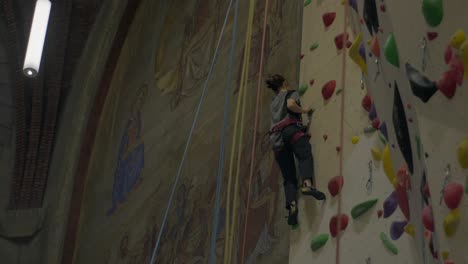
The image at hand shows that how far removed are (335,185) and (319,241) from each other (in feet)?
0.95

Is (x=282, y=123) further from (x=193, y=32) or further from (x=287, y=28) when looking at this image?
(x=193, y=32)

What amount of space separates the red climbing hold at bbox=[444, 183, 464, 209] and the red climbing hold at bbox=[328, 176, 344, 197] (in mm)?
1978

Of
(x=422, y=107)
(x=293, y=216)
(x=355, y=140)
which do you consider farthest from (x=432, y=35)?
(x=293, y=216)

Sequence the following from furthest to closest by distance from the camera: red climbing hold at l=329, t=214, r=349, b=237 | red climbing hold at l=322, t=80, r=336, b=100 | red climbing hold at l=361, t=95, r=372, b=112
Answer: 1. red climbing hold at l=322, t=80, r=336, b=100
2. red climbing hold at l=361, t=95, r=372, b=112
3. red climbing hold at l=329, t=214, r=349, b=237

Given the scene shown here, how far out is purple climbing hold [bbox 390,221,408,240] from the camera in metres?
3.46

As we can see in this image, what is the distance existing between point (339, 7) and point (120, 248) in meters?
4.44

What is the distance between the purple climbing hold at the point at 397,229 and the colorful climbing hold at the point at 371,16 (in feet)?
4.06

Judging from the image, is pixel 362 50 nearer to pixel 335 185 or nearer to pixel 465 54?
pixel 465 54

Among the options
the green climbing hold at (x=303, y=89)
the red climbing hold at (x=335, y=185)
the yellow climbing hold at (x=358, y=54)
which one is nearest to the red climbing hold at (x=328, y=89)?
the green climbing hold at (x=303, y=89)

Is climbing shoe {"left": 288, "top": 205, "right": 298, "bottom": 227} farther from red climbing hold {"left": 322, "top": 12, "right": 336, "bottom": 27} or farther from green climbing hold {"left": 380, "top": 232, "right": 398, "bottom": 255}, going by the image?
red climbing hold {"left": 322, "top": 12, "right": 336, "bottom": 27}

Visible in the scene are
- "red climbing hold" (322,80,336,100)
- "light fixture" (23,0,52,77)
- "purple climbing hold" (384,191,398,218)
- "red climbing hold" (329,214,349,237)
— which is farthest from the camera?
"light fixture" (23,0,52,77)

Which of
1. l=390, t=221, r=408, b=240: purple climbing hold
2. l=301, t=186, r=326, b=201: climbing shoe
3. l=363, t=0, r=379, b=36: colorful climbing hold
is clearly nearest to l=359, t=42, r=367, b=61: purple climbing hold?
l=363, t=0, r=379, b=36: colorful climbing hold

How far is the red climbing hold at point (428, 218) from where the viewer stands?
86.0 inches

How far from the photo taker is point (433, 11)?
2.13m
